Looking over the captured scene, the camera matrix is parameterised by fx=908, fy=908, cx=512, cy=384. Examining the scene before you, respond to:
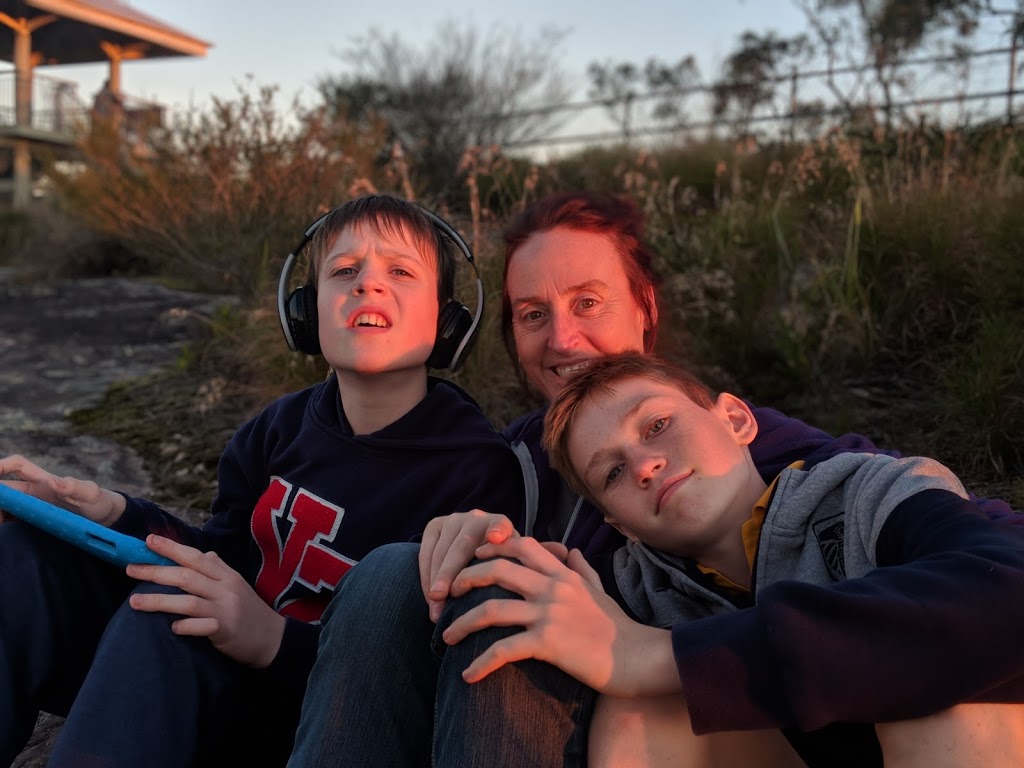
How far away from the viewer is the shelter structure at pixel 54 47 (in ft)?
65.4

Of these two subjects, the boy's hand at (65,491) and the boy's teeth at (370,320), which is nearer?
the boy's hand at (65,491)

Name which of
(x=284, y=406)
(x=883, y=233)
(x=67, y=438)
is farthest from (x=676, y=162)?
(x=284, y=406)

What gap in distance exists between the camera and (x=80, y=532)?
1.60 m

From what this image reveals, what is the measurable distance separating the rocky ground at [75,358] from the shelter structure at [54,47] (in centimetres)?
1281

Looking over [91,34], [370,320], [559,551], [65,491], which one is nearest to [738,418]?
[559,551]

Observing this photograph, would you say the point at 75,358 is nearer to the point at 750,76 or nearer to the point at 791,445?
the point at 791,445

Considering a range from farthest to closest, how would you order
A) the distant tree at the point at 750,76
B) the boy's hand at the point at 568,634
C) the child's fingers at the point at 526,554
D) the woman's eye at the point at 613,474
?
the distant tree at the point at 750,76
the woman's eye at the point at 613,474
the child's fingers at the point at 526,554
the boy's hand at the point at 568,634

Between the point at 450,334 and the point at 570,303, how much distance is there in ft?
0.94

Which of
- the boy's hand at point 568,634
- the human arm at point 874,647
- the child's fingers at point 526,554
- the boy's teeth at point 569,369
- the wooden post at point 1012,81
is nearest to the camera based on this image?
the human arm at point 874,647

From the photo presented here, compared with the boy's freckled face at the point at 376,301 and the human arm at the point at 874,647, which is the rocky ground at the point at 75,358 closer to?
the boy's freckled face at the point at 376,301

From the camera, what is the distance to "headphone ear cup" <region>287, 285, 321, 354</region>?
211cm

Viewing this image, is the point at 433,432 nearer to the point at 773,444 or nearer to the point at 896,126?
the point at 773,444

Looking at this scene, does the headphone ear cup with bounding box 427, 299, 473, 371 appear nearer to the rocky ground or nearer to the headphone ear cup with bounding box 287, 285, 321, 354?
the headphone ear cup with bounding box 287, 285, 321, 354

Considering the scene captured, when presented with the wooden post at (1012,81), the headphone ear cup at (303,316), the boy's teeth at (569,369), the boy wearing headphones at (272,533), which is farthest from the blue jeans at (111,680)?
the wooden post at (1012,81)
